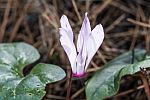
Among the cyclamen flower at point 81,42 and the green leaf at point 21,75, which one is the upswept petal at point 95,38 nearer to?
the cyclamen flower at point 81,42

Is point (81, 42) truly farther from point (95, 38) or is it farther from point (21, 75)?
point (21, 75)

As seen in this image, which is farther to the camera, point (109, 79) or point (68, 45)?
point (109, 79)

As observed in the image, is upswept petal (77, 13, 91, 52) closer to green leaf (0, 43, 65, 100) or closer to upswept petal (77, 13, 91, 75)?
upswept petal (77, 13, 91, 75)

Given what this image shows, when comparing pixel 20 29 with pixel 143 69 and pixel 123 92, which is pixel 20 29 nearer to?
pixel 123 92

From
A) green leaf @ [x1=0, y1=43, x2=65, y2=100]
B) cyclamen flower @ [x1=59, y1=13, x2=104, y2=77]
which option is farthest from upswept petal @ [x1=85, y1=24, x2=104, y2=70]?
green leaf @ [x1=0, y1=43, x2=65, y2=100]

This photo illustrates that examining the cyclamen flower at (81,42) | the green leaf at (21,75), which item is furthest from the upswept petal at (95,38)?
the green leaf at (21,75)

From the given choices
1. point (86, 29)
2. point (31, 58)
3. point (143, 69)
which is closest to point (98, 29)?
point (86, 29)

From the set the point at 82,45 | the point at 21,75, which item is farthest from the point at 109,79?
the point at 21,75
